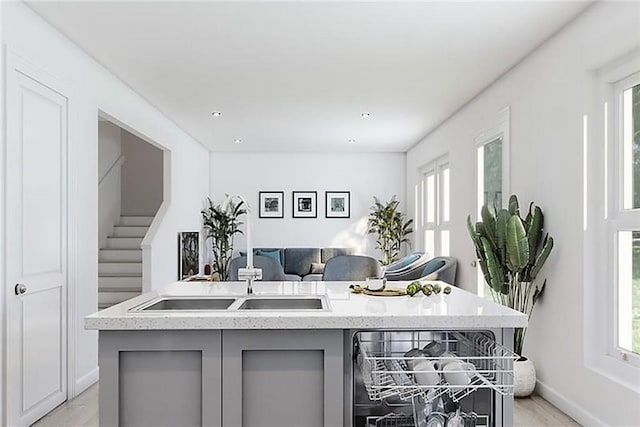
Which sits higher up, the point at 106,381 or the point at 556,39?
the point at 556,39

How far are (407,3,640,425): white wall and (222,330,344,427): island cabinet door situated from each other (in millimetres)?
1702

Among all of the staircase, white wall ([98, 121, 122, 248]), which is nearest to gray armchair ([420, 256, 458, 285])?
the staircase

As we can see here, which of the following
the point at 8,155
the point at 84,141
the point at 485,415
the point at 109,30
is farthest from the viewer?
the point at 84,141

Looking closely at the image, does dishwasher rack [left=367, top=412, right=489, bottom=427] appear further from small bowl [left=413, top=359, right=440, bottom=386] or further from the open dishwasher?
small bowl [left=413, top=359, right=440, bottom=386]

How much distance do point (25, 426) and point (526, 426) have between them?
2.88m

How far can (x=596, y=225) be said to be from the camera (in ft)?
10.5

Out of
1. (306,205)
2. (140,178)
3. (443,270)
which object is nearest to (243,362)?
(443,270)

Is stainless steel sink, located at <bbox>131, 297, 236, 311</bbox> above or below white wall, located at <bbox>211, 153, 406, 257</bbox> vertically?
below

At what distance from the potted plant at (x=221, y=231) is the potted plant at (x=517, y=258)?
5.44m

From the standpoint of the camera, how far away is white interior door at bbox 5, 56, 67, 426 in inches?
118

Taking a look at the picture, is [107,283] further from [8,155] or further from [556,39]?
[556,39]

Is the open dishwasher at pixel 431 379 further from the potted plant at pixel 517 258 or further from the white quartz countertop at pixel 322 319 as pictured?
the potted plant at pixel 517 258

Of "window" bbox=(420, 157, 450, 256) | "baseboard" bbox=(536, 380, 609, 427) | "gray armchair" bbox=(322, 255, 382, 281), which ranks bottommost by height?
"baseboard" bbox=(536, 380, 609, 427)

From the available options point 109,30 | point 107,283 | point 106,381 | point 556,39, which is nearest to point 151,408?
point 106,381
